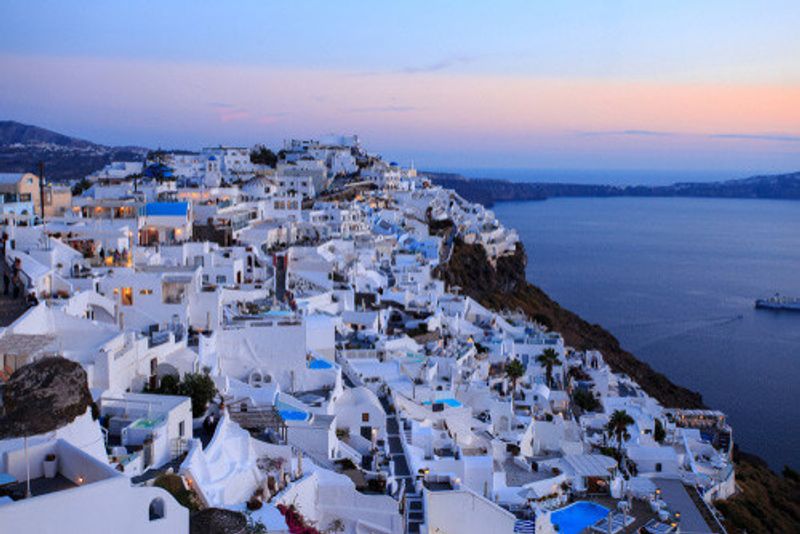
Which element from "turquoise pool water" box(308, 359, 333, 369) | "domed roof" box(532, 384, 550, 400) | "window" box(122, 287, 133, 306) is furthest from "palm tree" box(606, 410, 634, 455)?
"window" box(122, 287, 133, 306)

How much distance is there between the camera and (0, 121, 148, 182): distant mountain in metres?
61.1

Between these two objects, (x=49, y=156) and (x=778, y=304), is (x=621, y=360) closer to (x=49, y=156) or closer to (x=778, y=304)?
(x=778, y=304)

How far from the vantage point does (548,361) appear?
21500 millimetres

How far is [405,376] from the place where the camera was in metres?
16.5

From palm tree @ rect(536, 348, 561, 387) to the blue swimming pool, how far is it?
729cm

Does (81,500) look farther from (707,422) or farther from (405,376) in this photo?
(707,422)

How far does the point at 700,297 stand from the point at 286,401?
170ft

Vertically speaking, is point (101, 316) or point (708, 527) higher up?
Answer: point (101, 316)

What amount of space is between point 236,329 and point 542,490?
5.94m

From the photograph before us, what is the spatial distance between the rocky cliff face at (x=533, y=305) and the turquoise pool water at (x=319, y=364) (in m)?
17.7

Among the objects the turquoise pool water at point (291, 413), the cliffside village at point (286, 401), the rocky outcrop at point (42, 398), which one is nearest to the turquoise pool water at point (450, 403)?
the cliffside village at point (286, 401)

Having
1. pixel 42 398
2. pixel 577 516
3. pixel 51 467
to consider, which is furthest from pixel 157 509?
pixel 577 516

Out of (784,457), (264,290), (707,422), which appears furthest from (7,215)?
(784,457)

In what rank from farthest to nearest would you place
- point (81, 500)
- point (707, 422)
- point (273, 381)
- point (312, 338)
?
point (707, 422), point (312, 338), point (273, 381), point (81, 500)
